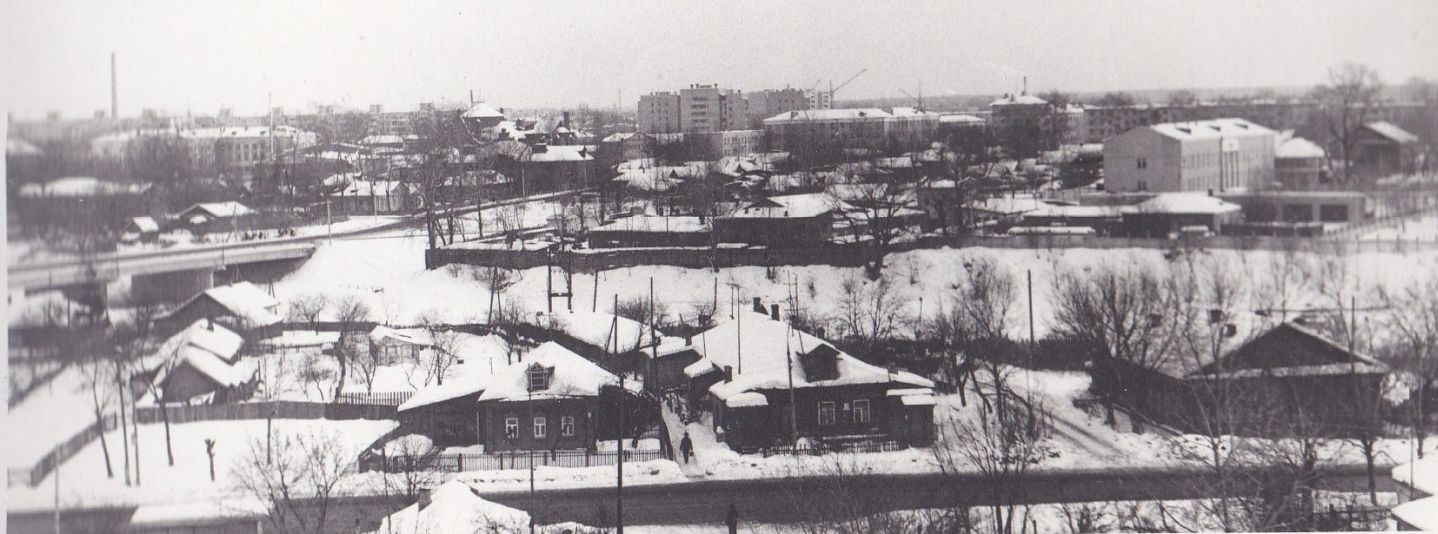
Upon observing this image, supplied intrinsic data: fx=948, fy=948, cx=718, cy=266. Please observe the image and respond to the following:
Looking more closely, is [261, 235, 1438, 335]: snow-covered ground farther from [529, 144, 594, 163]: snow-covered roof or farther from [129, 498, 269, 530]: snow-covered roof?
[129, 498, 269, 530]: snow-covered roof

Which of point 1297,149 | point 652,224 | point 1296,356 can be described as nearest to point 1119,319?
point 1296,356

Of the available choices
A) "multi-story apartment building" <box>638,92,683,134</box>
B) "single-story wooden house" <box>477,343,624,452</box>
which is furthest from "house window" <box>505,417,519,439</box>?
"multi-story apartment building" <box>638,92,683,134</box>

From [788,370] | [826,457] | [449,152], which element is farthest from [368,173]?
[826,457]

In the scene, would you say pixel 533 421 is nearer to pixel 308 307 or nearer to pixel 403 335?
pixel 403 335

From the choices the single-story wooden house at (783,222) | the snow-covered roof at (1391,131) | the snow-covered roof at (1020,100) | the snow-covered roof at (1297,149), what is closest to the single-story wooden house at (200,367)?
the single-story wooden house at (783,222)

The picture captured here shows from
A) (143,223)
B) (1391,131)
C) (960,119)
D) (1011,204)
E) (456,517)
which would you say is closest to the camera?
(456,517)

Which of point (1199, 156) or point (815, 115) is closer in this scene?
point (1199, 156)
